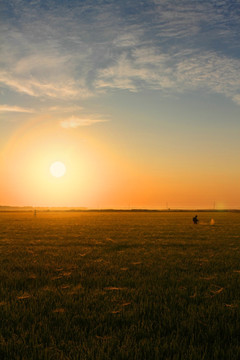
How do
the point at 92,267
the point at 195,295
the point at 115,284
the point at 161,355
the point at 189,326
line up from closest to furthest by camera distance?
the point at 161,355 < the point at 189,326 < the point at 195,295 < the point at 115,284 < the point at 92,267

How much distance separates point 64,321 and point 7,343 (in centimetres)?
119

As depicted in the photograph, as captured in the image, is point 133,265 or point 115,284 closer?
point 115,284

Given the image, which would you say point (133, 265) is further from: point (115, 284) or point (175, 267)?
point (115, 284)

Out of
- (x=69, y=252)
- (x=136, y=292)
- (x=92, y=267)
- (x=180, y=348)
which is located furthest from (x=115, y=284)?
(x=69, y=252)

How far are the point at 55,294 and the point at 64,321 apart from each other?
188 cm

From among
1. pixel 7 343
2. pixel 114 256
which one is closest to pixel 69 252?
pixel 114 256

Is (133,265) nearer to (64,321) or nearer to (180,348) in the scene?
(64,321)

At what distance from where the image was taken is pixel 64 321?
5594 mm

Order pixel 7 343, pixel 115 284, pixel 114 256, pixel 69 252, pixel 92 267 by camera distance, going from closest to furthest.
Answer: pixel 7 343
pixel 115 284
pixel 92 267
pixel 114 256
pixel 69 252

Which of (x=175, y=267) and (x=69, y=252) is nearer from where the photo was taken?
(x=175, y=267)

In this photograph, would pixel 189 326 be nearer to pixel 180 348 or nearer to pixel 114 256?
pixel 180 348

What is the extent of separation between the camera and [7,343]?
4.69 m

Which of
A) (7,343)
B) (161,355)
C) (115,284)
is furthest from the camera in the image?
(115,284)

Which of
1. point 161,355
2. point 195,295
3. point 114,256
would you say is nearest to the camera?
point 161,355
